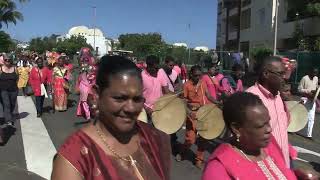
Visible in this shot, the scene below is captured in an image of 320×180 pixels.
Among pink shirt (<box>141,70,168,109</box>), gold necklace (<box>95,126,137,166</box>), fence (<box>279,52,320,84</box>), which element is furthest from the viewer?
fence (<box>279,52,320,84</box>)

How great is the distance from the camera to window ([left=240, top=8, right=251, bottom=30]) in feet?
174

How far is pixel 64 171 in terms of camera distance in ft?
6.87

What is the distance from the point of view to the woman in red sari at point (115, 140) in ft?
7.07

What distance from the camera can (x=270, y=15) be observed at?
43062 millimetres

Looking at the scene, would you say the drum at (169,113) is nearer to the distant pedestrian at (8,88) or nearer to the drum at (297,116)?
the drum at (297,116)

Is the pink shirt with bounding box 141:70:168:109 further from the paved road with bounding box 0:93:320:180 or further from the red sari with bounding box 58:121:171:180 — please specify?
the red sari with bounding box 58:121:171:180

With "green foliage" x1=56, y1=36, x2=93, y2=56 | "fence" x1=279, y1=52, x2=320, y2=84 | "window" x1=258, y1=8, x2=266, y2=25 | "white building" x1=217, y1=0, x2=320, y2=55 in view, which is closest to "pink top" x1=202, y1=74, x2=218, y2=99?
"fence" x1=279, y1=52, x2=320, y2=84

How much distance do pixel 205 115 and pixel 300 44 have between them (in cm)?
2657

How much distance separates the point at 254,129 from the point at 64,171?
1.09m

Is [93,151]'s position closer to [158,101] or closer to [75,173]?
[75,173]

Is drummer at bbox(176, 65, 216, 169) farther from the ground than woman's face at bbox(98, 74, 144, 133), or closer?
closer

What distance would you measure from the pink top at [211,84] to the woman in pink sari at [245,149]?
5.99m

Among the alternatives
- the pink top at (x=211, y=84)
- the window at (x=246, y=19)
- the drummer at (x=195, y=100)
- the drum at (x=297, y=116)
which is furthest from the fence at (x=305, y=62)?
the window at (x=246, y=19)

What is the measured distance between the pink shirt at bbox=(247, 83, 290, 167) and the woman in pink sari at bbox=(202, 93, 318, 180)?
1.19 meters
